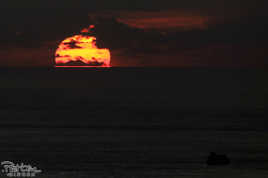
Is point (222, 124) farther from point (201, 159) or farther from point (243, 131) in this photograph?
point (201, 159)

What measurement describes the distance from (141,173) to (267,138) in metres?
32.0

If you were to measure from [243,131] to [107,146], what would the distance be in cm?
2478

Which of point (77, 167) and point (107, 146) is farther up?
point (107, 146)

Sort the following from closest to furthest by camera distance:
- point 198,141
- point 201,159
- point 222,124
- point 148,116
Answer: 1. point 201,159
2. point 198,141
3. point 222,124
4. point 148,116

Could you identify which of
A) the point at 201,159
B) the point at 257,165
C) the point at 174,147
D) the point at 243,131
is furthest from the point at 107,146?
the point at 243,131

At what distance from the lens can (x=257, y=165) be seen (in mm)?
57031

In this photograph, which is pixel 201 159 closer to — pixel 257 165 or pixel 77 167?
pixel 257 165

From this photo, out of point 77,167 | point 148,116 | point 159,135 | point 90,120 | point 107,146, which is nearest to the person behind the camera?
point 77,167

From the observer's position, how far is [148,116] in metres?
118

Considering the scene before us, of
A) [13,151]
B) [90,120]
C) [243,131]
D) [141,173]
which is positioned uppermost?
[90,120]

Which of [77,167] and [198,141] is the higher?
[198,141]

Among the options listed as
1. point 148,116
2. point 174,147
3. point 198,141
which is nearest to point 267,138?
point 198,141

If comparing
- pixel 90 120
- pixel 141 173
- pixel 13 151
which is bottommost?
pixel 141 173

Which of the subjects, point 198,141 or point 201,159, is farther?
point 198,141
